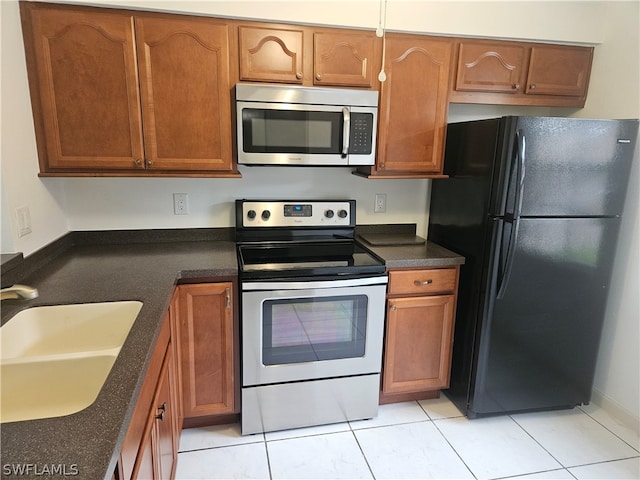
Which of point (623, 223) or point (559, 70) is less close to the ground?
point (559, 70)

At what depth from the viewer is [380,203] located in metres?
2.59

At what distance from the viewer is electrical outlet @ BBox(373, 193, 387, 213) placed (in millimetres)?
2576

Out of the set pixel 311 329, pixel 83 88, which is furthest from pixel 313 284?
pixel 83 88

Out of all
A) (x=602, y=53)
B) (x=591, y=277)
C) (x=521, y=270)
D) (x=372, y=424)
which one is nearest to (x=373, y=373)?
(x=372, y=424)

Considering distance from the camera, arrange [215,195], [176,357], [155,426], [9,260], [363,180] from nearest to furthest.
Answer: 1. [155,426]
2. [9,260]
3. [176,357]
4. [215,195]
5. [363,180]

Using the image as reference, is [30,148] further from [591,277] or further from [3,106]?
[591,277]

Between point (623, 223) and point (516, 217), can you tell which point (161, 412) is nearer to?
point (516, 217)

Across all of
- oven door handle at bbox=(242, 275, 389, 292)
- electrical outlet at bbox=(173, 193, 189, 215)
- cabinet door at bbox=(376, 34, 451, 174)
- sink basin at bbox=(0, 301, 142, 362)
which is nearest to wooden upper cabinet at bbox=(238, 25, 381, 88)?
cabinet door at bbox=(376, 34, 451, 174)

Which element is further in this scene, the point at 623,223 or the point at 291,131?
the point at 623,223

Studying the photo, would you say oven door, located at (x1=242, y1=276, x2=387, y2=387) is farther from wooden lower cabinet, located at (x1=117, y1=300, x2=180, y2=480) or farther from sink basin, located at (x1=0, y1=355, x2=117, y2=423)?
sink basin, located at (x1=0, y1=355, x2=117, y2=423)

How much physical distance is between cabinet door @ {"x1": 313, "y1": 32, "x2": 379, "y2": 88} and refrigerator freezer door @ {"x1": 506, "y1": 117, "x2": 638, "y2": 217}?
30.7 inches

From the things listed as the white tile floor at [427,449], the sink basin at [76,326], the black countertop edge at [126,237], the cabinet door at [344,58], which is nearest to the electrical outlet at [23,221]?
the black countertop edge at [126,237]

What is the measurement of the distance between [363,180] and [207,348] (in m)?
1.33

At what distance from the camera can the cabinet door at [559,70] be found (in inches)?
88.0
